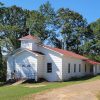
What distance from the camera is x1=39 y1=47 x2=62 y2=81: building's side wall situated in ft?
138

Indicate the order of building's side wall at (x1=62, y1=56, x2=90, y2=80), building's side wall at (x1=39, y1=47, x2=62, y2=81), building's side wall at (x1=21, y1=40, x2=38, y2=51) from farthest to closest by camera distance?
building's side wall at (x1=21, y1=40, x2=38, y2=51) → building's side wall at (x1=62, y1=56, x2=90, y2=80) → building's side wall at (x1=39, y1=47, x2=62, y2=81)

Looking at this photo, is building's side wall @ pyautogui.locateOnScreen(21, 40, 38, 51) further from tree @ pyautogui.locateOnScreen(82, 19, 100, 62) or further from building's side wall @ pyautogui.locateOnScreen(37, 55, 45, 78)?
tree @ pyautogui.locateOnScreen(82, 19, 100, 62)

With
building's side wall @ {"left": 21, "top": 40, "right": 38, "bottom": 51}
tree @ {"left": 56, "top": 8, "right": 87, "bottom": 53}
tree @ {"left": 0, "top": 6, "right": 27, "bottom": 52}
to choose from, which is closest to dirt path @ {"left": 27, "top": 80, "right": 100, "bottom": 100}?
building's side wall @ {"left": 21, "top": 40, "right": 38, "bottom": 51}

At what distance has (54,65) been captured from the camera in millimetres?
42406

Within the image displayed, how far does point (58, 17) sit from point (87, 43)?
7936mm

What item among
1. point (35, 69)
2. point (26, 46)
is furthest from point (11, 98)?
point (26, 46)

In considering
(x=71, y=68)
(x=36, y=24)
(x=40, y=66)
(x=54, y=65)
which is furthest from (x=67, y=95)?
(x=36, y=24)

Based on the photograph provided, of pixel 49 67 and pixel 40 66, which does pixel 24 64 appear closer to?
pixel 40 66

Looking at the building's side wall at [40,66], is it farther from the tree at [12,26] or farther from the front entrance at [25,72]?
the tree at [12,26]

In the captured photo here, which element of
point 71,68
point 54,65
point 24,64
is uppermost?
point 24,64

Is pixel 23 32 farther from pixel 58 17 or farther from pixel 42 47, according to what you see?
pixel 42 47

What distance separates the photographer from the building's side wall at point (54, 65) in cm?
4203

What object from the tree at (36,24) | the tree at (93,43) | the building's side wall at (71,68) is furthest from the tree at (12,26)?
the building's side wall at (71,68)

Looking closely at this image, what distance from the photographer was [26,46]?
44.3 m
